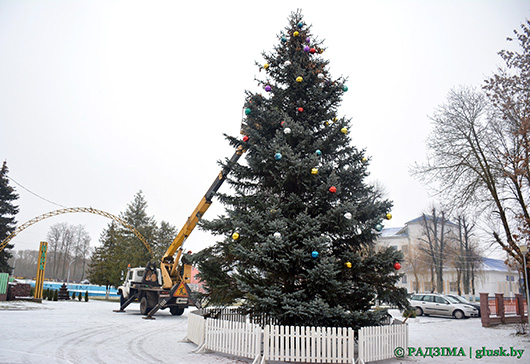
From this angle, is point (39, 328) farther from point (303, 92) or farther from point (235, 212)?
point (303, 92)

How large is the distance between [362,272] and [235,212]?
3549 millimetres

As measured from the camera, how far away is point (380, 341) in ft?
27.3

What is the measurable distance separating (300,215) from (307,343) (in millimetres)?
2779

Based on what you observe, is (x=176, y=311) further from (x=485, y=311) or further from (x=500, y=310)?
(x=500, y=310)

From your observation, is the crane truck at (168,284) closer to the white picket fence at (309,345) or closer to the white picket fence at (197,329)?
the white picket fence at (197,329)

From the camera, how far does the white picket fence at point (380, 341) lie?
26.0 feet

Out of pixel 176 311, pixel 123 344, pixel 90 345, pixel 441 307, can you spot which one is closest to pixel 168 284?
pixel 176 311

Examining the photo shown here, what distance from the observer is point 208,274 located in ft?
32.7

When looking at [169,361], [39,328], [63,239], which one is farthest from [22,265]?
[169,361]

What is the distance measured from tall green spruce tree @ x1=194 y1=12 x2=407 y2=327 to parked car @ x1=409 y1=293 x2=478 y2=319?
17.0 meters

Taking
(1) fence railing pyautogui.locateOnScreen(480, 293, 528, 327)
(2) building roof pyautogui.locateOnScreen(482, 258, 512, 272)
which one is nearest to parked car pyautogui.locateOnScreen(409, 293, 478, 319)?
(1) fence railing pyautogui.locateOnScreen(480, 293, 528, 327)

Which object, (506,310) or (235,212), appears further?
(506,310)

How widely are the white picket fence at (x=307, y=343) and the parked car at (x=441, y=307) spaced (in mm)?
17159

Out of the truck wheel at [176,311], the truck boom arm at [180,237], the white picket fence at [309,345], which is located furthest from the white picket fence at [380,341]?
the truck wheel at [176,311]
